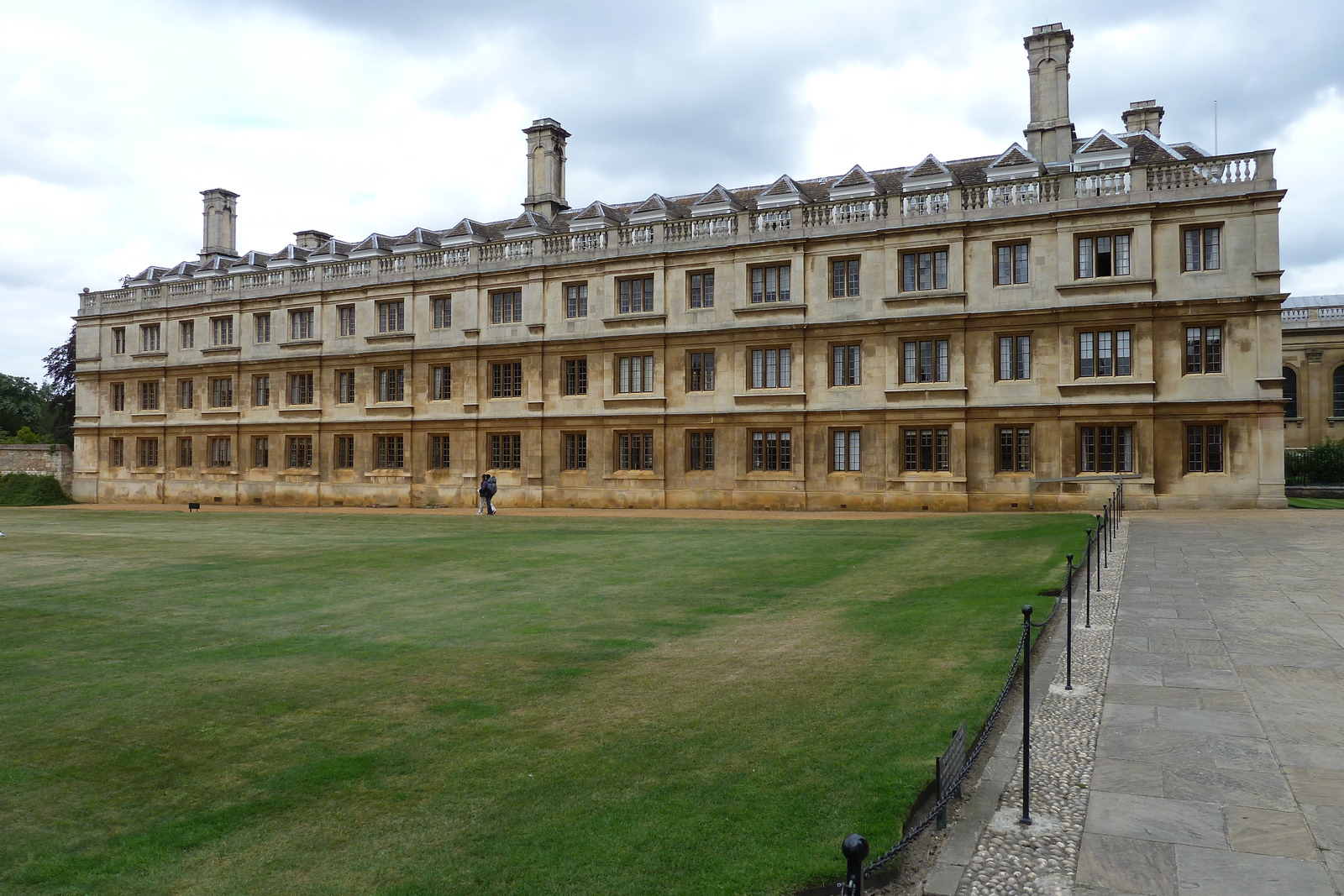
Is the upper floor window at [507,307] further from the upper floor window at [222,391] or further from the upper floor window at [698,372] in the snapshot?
the upper floor window at [222,391]

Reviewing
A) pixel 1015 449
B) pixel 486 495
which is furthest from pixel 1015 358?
pixel 486 495

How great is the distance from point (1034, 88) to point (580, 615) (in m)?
30.7

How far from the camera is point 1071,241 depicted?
98.1ft

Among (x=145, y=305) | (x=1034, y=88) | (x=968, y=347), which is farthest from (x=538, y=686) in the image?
(x=145, y=305)

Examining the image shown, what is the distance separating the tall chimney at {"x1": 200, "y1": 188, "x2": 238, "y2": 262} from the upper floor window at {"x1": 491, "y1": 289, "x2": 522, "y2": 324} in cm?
2400

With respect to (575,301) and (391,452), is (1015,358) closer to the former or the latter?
(575,301)

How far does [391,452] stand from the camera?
41.5m

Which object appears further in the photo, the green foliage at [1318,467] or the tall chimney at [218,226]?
the tall chimney at [218,226]

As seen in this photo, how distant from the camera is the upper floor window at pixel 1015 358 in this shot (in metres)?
30.8

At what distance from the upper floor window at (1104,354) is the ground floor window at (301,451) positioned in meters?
34.7

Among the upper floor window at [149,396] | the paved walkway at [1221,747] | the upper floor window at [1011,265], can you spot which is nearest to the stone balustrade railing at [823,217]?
the upper floor window at [1011,265]

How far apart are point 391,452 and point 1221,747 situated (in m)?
39.3

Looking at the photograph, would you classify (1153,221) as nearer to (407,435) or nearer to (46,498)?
(407,435)

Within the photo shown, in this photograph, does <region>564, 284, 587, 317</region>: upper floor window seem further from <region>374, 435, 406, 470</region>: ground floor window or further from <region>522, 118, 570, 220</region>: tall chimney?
<region>374, 435, 406, 470</region>: ground floor window
